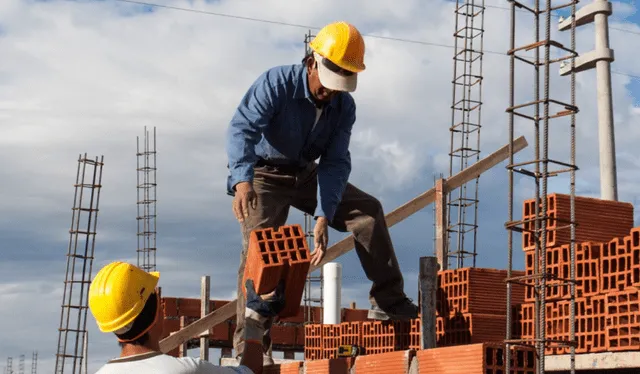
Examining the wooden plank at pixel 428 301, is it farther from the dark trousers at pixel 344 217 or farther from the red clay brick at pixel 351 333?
the red clay brick at pixel 351 333

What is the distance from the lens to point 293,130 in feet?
22.2

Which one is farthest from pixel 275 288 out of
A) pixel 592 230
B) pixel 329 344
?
pixel 329 344

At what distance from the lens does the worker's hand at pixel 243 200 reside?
19.6 ft

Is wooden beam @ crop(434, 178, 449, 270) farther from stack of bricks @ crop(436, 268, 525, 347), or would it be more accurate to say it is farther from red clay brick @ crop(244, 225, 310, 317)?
red clay brick @ crop(244, 225, 310, 317)

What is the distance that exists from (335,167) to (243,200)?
104 centimetres

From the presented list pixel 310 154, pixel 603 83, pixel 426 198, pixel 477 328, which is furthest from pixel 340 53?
pixel 603 83

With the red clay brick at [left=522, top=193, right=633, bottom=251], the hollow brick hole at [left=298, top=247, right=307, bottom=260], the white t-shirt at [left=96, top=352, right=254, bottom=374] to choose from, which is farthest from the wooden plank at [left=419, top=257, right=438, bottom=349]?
the white t-shirt at [left=96, top=352, right=254, bottom=374]

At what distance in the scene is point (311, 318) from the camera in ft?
69.4

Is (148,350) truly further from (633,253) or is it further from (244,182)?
(633,253)

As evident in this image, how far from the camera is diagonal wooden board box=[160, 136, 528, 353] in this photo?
9.77 metres

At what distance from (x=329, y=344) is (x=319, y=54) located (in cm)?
545

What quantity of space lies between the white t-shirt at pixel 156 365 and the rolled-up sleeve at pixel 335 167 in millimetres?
2932

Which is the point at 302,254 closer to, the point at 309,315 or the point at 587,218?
the point at 587,218

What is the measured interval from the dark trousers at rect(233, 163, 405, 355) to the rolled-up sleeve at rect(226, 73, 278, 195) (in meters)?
0.38
